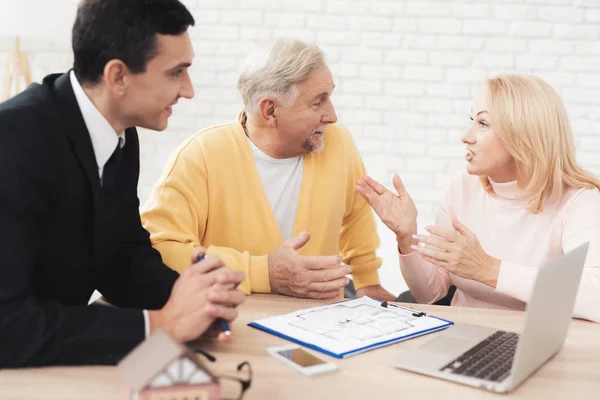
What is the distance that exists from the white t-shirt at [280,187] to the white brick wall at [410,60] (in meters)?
1.59

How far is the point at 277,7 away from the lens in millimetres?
3680

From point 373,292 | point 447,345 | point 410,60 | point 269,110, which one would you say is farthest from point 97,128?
point 410,60

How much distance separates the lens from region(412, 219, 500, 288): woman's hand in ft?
5.99

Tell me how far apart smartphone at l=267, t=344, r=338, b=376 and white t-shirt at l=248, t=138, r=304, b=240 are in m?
0.86

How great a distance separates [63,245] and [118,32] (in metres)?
0.46

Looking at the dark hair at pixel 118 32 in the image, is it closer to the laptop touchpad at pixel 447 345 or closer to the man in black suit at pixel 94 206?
the man in black suit at pixel 94 206

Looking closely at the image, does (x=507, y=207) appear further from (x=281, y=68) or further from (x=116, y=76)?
(x=116, y=76)

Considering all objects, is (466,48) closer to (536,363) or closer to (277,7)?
(277,7)

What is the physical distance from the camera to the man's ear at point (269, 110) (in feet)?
7.09

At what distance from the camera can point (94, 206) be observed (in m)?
1.46

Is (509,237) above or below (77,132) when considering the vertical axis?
below

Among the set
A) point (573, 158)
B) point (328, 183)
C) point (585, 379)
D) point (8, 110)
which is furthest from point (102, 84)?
point (573, 158)

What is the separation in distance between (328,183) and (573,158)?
73 centimetres

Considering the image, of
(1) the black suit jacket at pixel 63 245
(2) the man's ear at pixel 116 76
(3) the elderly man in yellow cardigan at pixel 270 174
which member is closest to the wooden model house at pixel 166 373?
(1) the black suit jacket at pixel 63 245
